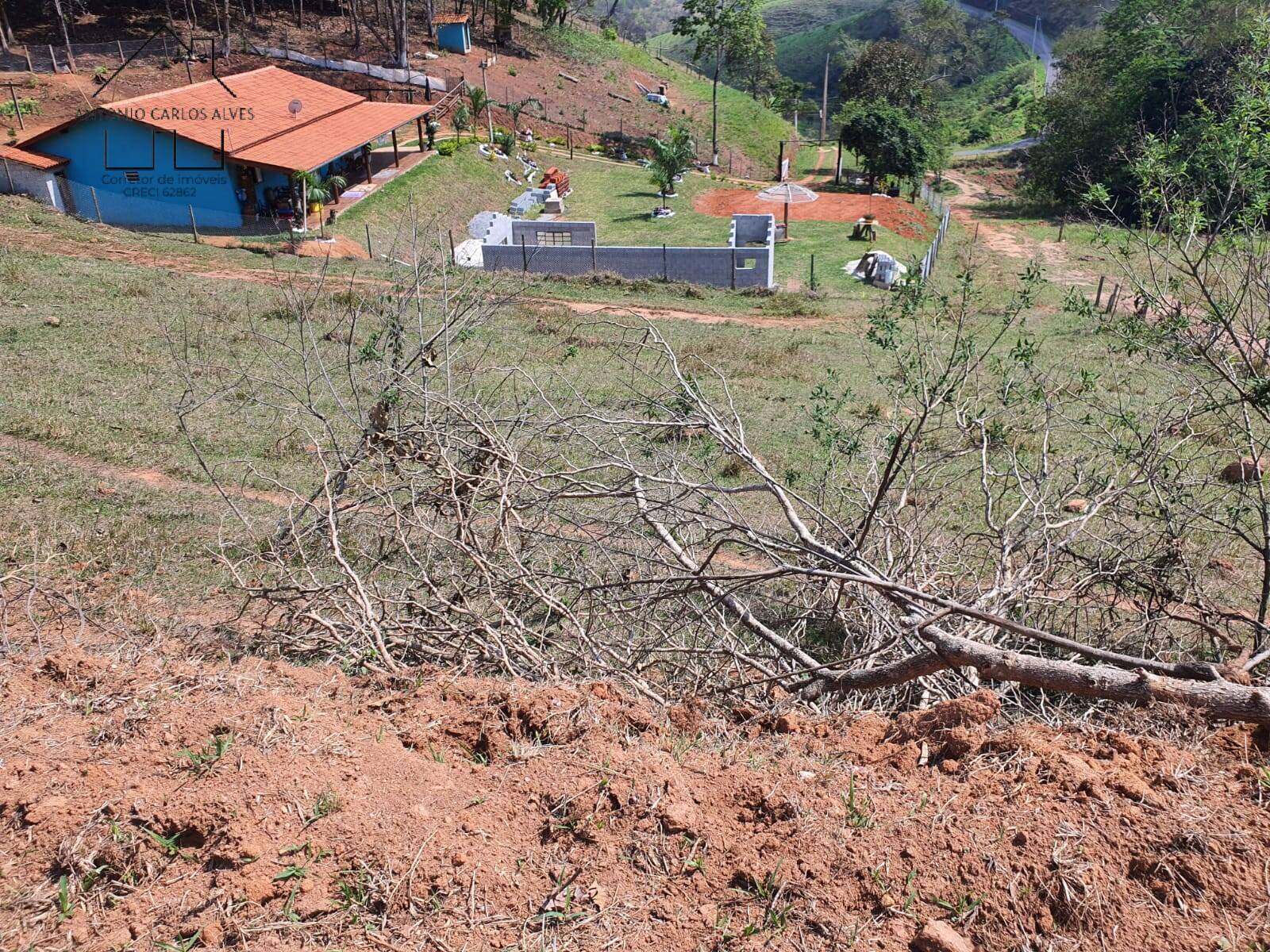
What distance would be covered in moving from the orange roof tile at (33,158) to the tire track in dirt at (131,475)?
16838mm

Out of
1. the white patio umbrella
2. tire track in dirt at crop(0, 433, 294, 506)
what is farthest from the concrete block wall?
tire track in dirt at crop(0, 433, 294, 506)

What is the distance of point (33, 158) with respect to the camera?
2373 cm

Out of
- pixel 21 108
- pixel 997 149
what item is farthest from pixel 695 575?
pixel 997 149

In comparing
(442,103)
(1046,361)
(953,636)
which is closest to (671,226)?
(442,103)

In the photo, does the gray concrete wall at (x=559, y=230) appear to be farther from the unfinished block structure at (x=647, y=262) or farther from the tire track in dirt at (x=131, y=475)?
the tire track in dirt at (x=131, y=475)

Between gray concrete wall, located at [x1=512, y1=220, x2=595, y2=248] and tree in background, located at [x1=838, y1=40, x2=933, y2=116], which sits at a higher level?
tree in background, located at [x1=838, y1=40, x2=933, y2=116]

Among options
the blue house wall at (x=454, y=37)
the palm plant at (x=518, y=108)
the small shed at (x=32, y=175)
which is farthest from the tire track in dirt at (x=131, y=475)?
the blue house wall at (x=454, y=37)

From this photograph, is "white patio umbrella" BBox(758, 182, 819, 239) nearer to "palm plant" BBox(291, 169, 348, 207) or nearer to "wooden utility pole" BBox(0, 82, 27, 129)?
"palm plant" BBox(291, 169, 348, 207)

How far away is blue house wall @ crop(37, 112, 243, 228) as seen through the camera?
23922mm

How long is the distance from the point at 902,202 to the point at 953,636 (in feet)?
119

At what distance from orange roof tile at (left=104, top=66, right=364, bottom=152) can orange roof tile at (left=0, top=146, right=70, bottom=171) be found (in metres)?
2.01

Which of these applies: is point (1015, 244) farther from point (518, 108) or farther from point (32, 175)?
point (32, 175)

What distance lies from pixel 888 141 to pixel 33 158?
3037 centimetres

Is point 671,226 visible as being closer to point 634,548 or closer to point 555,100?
point 555,100
